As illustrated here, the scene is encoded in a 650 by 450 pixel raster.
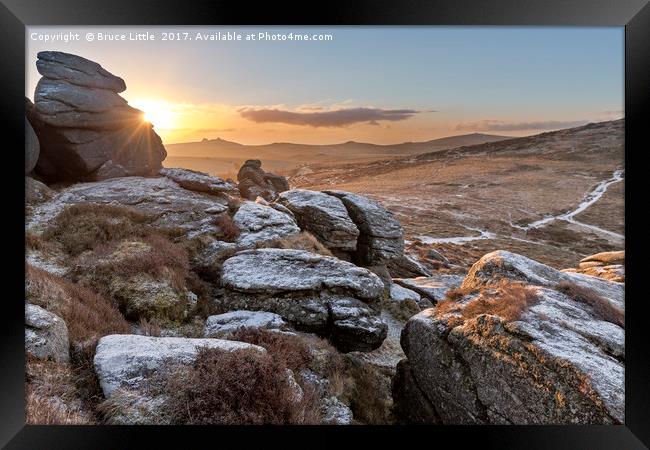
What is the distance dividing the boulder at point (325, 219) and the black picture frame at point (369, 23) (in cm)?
1147

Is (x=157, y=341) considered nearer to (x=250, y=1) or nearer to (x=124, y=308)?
A: (x=124, y=308)

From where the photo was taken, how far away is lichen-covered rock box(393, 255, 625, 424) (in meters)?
6.04

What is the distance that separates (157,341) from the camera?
268 inches

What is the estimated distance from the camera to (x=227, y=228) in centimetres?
1449

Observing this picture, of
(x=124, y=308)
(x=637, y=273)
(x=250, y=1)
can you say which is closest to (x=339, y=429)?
(x=124, y=308)

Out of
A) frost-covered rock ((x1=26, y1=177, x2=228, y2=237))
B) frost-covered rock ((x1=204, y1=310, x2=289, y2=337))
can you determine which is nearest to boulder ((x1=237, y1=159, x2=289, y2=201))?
frost-covered rock ((x1=26, y1=177, x2=228, y2=237))

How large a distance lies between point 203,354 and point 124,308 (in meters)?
3.96

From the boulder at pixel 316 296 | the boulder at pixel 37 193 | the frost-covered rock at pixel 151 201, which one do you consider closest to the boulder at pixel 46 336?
the boulder at pixel 316 296

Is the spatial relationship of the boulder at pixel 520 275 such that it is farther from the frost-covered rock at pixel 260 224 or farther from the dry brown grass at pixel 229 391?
the frost-covered rock at pixel 260 224

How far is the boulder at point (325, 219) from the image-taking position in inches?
718

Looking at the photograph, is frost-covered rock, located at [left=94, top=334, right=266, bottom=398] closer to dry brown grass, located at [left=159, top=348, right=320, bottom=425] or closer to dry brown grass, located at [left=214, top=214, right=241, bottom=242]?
dry brown grass, located at [left=159, top=348, right=320, bottom=425]

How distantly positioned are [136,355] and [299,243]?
32.8 feet

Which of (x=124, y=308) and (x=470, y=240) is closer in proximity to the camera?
(x=124, y=308)

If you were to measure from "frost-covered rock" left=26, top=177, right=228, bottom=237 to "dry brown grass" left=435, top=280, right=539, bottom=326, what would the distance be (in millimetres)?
9732
